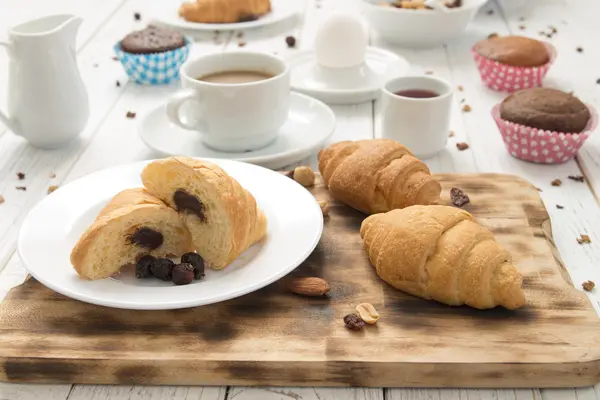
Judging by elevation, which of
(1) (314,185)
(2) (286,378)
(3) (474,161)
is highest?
(2) (286,378)

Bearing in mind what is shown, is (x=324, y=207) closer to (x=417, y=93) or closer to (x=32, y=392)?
(x=417, y=93)

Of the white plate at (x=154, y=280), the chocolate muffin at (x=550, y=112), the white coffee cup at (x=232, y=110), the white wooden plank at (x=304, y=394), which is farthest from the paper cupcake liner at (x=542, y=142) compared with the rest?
the white wooden plank at (x=304, y=394)

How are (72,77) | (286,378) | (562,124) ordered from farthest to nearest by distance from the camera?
1. (72,77)
2. (562,124)
3. (286,378)

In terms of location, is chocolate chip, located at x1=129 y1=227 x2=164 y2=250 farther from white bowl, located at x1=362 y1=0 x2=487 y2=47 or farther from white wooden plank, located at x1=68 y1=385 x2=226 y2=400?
white bowl, located at x1=362 y1=0 x2=487 y2=47

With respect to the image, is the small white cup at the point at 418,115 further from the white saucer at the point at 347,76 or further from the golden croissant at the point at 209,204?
the golden croissant at the point at 209,204

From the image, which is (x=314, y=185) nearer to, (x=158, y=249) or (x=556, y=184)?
(x=158, y=249)

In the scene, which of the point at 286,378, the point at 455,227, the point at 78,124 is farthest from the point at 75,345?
the point at 78,124

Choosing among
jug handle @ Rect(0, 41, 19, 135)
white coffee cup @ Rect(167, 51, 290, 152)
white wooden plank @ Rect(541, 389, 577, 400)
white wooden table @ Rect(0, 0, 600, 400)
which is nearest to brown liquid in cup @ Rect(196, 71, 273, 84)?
white coffee cup @ Rect(167, 51, 290, 152)
